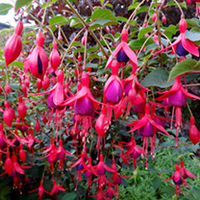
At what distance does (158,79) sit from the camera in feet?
1.50

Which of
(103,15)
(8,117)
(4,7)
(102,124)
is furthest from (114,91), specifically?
(8,117)

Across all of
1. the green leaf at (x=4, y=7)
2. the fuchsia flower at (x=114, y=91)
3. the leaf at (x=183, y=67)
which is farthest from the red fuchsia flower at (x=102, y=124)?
the green leaf at (x=4, y=7)

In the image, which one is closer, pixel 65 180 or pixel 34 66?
pixel 34 66

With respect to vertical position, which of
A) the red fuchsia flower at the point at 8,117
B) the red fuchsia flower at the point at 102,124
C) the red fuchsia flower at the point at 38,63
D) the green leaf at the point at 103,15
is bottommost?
the red fuchsia flower at the point at 8,117

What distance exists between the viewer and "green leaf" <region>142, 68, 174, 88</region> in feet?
1.44

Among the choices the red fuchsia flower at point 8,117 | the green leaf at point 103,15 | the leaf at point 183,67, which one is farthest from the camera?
the red fuchsia flower at point 8,117

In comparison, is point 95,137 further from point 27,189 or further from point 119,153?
point 27,189

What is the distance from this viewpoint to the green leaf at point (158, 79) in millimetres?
438

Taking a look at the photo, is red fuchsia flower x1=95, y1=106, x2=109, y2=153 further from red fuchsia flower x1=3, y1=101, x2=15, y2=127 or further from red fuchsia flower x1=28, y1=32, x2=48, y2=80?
red fuchsia flower x1=3, y1=101, x2=15, y2=127

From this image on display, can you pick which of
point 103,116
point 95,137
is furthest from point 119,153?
point 103,116

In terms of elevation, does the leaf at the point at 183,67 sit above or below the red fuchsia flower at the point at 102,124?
above

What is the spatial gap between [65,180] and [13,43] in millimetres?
1171

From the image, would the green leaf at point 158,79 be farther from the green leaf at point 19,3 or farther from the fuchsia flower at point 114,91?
the green leaf at point 19,3

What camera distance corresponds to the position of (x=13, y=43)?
0.38m
